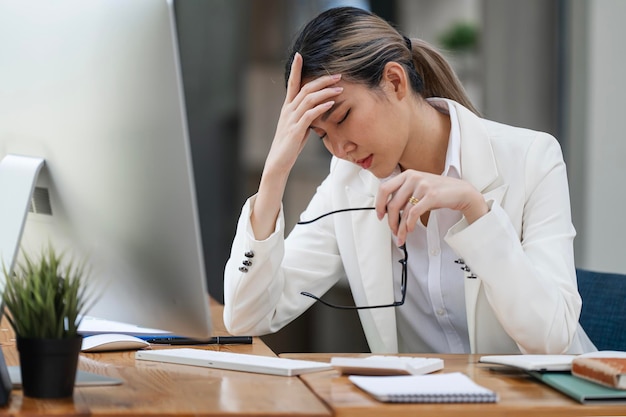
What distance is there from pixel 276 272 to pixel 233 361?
1.49 feet

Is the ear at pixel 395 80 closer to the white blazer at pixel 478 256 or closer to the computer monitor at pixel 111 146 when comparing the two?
the white blazer at pixel 478 256

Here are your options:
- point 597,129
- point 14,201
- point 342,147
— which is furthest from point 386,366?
point 597,129

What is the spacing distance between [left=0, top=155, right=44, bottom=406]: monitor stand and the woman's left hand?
0.53 meters

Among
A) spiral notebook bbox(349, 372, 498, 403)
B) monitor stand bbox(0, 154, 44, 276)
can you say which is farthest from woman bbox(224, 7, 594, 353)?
monitor stand bbox(0, 154, 44, 276)

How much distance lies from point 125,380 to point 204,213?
4137 mm

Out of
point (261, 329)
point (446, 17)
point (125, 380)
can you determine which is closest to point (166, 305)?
point (125, 380)

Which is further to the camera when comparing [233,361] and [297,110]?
[297,110]

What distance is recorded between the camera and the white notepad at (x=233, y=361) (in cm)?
115

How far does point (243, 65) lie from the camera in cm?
541

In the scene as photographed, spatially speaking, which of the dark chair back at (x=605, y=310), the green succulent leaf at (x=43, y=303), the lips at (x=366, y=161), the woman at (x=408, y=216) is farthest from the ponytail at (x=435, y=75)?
the green succulent leaf at (x=43, y=303)

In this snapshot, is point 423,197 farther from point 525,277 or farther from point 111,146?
point 111,146

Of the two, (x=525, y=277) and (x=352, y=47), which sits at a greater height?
(x=352, y=47)

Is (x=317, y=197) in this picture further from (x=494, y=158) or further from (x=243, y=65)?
(x=243, y=65)

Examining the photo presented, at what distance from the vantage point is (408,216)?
4.48 ft
